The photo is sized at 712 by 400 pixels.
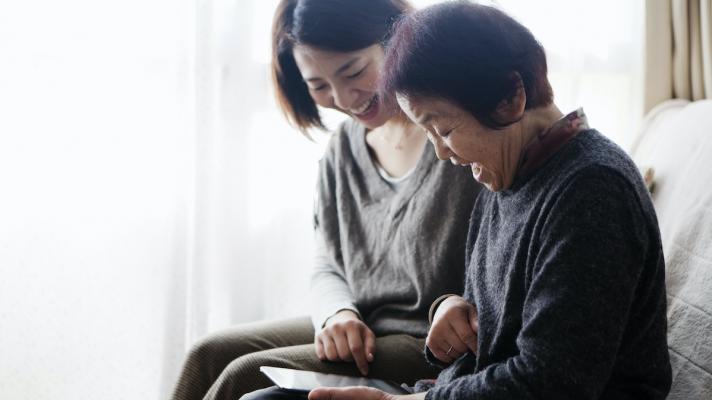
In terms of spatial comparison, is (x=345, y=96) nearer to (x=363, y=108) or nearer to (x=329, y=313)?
(x=363, y=108)

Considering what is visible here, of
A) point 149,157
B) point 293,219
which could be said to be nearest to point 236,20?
point 149,157

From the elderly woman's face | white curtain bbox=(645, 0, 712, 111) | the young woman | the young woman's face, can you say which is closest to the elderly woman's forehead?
the elderly woman's face

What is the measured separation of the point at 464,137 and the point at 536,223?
0.14 meters

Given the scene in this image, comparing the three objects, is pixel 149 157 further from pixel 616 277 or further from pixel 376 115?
pixel 616 277

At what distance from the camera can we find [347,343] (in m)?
1.29

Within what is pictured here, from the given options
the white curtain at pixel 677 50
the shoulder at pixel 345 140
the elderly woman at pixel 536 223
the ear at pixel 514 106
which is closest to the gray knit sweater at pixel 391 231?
the shoulder at pixel 345 140

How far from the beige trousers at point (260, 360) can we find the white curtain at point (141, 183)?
1.22 feet

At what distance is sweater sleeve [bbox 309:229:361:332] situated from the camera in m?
1.41

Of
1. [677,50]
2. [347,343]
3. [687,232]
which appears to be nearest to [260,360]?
[347,343]

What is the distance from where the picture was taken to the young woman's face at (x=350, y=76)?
136cm

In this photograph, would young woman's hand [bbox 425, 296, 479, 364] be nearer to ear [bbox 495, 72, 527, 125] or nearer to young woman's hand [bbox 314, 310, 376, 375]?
young woman's hand [bbox 314, 310, 376, 375]

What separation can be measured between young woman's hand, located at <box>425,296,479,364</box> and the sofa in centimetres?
31

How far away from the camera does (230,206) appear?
179cm

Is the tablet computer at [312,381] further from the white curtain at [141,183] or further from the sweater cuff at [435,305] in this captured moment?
the white curtain at [141,183]
